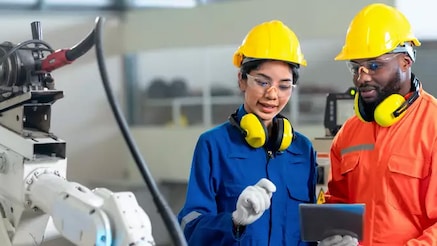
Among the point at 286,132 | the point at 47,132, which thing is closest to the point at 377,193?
the point at 286,132

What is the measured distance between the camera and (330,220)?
1.69 metres

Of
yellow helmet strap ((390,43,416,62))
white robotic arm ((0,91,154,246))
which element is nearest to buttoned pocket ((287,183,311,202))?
yellow helmet strap ((390,43,416,62))

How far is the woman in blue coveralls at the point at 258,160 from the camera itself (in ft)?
5.97

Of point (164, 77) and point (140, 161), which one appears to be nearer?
point (140, 161)

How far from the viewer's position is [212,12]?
675 centimetres

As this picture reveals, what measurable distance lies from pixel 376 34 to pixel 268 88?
1.24 feet

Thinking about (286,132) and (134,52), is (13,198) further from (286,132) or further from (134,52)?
(134,52)

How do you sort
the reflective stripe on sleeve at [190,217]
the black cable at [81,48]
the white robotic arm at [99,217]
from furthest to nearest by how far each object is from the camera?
the reflective stripe on sleeve at [190,217]
the black cable at [81,48]
the white robotic arm at [99,217]

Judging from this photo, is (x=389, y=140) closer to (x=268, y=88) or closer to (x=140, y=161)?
(x=268, y=88)

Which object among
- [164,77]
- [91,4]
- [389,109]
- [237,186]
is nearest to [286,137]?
[237,186]

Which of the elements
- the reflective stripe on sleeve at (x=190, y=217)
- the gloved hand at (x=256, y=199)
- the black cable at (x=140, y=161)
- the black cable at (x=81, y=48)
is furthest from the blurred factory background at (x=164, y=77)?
the black cable at (x=140, y=161)

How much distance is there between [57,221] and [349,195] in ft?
3.39

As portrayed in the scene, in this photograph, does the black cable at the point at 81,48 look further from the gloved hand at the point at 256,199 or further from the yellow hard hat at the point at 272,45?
the yellow hard hat at the point at 272,45

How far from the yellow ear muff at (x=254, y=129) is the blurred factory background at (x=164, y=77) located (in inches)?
160
